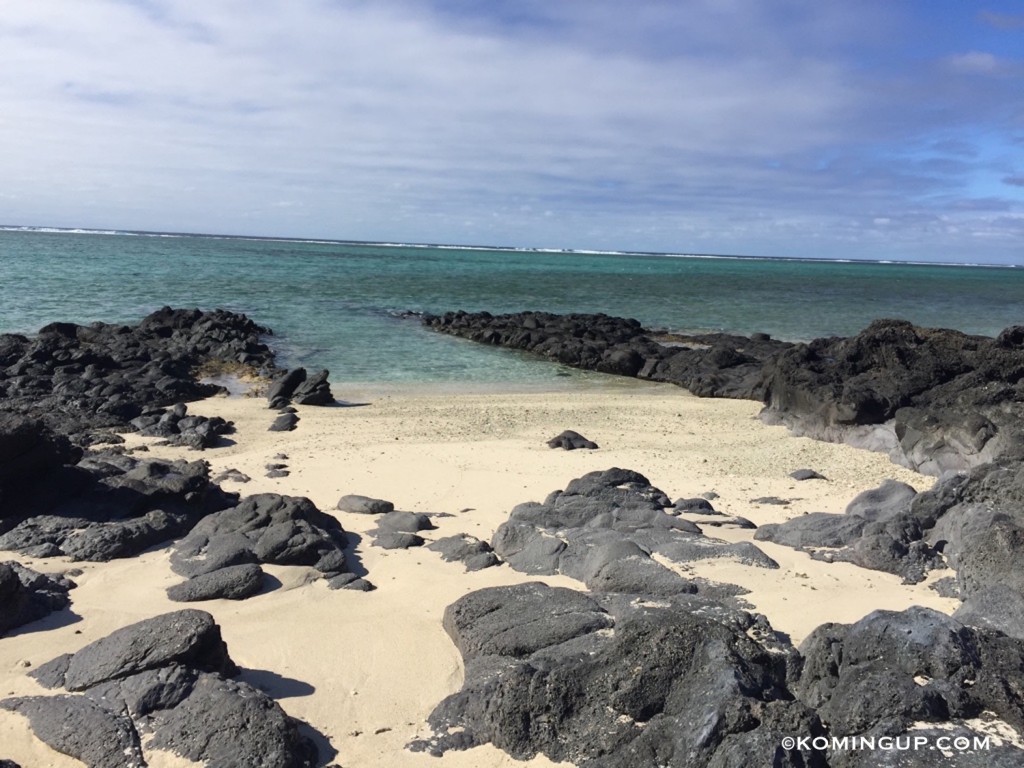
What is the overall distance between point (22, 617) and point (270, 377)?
45.2 ft

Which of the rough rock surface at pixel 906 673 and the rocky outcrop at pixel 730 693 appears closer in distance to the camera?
the rocky outcrop at pixel 730 693

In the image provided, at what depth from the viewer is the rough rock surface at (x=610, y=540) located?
6.77 m

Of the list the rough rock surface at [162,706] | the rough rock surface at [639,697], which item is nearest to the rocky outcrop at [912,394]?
the rough rock surface at [639,697]

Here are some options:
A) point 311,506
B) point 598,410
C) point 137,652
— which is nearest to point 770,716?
point 137,652

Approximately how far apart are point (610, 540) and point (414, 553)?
1.96 meters

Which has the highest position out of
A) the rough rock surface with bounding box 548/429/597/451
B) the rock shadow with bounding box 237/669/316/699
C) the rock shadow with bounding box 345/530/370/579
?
the rough rock surface with bounding box 548/429/597/451

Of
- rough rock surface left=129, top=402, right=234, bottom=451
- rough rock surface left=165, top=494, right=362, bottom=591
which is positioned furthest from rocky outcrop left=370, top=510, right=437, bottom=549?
rough rock surface left=129, top=402, right=234, bottom=451

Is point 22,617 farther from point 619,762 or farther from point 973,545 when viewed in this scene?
point 973,545

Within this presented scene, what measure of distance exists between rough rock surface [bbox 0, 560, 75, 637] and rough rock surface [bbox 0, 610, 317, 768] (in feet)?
3.38

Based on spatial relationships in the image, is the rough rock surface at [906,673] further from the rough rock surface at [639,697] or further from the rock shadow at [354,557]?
the rock shadow at [354,557]

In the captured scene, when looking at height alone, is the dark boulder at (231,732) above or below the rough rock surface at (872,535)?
below

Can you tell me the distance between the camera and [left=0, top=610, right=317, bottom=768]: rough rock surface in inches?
181

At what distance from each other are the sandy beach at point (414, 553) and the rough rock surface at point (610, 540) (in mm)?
265

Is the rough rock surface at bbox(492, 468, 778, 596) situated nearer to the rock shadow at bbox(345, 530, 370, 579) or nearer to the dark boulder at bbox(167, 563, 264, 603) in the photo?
the rock shadow at bbox(345, 530, 370, 579)
